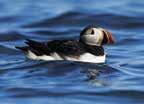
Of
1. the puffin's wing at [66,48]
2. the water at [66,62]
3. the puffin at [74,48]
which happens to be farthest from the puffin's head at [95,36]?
the water at [66,62]

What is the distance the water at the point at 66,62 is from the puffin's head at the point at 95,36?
19.2 inches

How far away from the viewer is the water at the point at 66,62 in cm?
1526

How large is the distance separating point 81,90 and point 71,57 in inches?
82.2

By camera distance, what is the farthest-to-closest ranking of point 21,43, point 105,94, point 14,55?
point 21,43, point 14,55, point 105,94

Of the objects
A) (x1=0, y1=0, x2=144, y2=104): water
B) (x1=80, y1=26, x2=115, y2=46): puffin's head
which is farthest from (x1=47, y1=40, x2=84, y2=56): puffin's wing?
(x1=80, y1=26, x2=115, y2=46): puffin's head

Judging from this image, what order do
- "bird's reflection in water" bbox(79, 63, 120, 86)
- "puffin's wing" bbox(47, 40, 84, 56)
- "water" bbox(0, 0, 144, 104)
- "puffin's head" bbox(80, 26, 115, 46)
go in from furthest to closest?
"puffin's head" bbox(80, 26, 115, 46) → "puffin's wing" bbox(47, 40, 84, 56) → "bird's reflection in water" bbox(79, 63, 120, 86) → "water" bbox(0, 0, 144, 104)

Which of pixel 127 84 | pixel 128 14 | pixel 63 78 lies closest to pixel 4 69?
pixel 63 78

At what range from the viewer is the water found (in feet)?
50.1

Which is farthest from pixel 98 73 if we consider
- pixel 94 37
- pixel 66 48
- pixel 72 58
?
pixel 94 37

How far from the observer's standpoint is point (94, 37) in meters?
17.9

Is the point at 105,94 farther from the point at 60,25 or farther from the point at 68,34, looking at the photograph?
the point at 60,25

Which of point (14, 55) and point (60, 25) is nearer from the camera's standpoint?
point (14, 55)

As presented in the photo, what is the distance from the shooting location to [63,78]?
54.1 feet

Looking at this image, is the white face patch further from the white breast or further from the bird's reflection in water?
the bird's reflection in water
